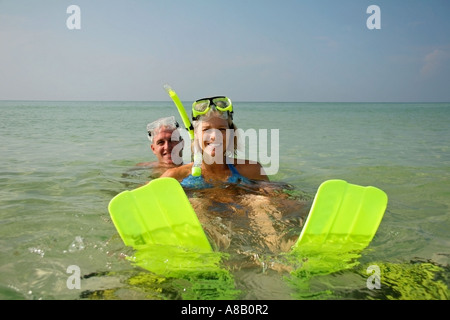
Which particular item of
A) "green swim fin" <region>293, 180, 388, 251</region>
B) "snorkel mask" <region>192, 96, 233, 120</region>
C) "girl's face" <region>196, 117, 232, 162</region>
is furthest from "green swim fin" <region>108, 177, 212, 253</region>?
"snorkel mask" <region>192, 96, 233, 120</region>

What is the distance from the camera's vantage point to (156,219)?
2432mm

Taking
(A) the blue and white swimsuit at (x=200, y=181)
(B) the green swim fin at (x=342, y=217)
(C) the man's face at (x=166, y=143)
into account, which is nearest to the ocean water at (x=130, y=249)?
(B) the green swim fin at (x=342, y=217)

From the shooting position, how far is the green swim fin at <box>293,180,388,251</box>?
241cm

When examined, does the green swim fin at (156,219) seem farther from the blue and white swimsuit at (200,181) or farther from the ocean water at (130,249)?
the blue and white swimsuit at (200,181)

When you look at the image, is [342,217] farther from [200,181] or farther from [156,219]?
[200,181]

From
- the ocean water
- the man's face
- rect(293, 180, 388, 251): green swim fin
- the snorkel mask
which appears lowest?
the ocean water

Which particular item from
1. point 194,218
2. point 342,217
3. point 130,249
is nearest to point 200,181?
point 194,218

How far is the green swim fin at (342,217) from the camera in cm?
241

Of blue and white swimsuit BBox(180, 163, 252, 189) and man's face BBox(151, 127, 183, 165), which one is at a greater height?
man's face BBox(151, 127, 183, 165)

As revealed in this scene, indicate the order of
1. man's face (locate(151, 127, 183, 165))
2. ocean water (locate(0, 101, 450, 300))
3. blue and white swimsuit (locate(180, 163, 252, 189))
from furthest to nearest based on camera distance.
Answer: man's face (locate(151, 127, 183, 165)), blue and white swimsuit (locate(180, 163, 252, 189)), ocean water (locate(0, 101, 450, 300))

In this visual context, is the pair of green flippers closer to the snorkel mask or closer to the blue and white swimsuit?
the blue and white swimsuit

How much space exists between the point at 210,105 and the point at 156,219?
1.60 m
